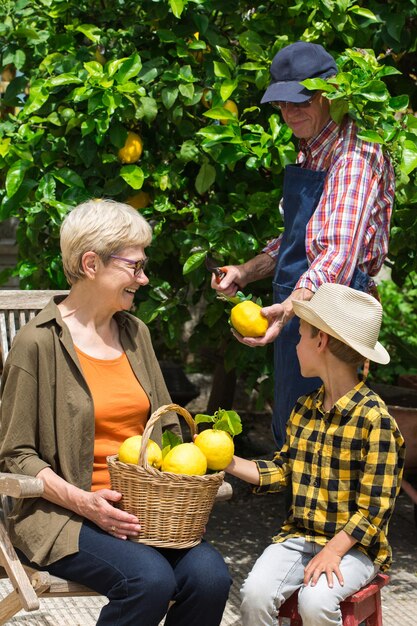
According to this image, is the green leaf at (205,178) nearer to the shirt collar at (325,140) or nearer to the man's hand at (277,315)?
the shirt collar at (325,140)

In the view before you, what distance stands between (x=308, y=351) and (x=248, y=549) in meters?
1.90

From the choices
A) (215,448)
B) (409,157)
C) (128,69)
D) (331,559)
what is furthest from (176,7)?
(331,559)

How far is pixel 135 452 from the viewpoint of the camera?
3.05 m

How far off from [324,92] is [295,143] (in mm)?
855

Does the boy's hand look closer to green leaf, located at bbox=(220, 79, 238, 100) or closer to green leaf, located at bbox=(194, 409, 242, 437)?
green leaf, located at bbox=(194, 409, 242, 437)

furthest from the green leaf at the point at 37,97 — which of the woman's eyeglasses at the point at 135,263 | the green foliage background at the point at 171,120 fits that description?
the woman's eyeglasses at the point at 135,263

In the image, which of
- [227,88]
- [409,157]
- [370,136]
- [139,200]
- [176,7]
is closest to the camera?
[370,136]

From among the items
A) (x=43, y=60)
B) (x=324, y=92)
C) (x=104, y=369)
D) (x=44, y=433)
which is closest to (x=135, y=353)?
(x=104, y=369)

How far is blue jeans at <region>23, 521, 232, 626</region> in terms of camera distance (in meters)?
3.08

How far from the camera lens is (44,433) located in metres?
3.25

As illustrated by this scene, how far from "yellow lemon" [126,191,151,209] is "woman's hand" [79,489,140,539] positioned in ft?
5.74

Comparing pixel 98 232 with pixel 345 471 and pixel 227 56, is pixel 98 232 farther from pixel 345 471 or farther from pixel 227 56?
pixel 227 56

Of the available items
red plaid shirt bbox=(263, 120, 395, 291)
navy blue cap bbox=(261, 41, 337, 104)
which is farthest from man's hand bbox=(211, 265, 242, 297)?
navy blue cap bbox=(261, 41, 337, 104)

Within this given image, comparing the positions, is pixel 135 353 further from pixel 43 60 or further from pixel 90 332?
pixel 43 60
